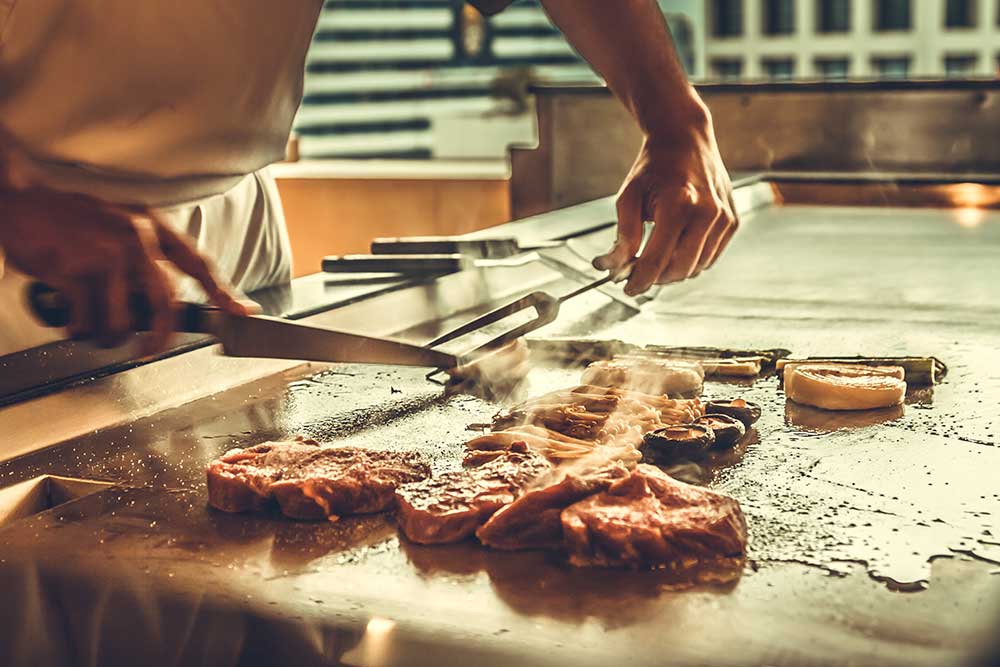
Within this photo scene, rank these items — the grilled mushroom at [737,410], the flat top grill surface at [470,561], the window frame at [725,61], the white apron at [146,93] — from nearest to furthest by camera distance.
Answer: the flat top grill surface at [470,561] → the grilled mushroom at [737,410] → the white apron at [146,93] → the window frame at [725,61]

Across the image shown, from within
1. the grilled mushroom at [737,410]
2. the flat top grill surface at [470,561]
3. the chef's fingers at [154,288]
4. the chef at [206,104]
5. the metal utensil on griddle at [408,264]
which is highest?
the chef at [206,104]

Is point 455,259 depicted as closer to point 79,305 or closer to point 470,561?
point 79,305

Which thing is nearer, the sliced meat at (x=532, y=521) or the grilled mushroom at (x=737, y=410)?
the sliced meat at (x=532, y=521)

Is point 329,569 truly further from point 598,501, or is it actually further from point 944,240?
point 944,240

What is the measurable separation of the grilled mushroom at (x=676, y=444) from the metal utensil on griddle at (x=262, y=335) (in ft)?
1.09

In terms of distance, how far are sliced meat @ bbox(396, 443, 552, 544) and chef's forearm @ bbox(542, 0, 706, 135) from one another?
89 centimetres

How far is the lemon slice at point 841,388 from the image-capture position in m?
1.60

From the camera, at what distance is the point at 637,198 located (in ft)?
6.22

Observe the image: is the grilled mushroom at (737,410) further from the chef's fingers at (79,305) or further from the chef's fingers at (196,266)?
the chef's fingers at (79,305)

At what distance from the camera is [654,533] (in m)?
1.09

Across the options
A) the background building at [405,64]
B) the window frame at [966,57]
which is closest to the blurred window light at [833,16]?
the window frame at [966,57]

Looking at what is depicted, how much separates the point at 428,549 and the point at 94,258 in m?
0.50

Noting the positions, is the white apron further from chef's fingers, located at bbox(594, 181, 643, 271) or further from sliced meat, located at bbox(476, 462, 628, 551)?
sliced meat, located at bbox(476, 462, 628, 551)

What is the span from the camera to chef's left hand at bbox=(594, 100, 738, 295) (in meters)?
1.84
